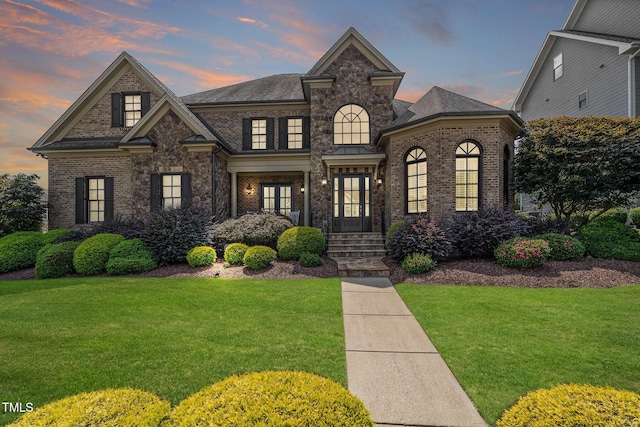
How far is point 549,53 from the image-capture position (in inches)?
766

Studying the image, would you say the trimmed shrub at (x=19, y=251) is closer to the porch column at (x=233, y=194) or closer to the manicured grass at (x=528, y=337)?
the porch column at (x=233, y=194)

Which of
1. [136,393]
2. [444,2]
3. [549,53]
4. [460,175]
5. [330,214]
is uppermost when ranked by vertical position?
[549,53]

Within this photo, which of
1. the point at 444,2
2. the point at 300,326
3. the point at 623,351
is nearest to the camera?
the point at 623,351

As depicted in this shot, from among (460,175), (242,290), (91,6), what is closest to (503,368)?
(242,290)

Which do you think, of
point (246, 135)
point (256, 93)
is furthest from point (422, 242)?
point (256, 93)

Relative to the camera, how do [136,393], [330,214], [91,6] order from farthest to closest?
[330,214], [91,6], [136,393]

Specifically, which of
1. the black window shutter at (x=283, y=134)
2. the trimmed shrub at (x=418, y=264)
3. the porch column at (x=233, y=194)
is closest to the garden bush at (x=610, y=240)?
the trimmed shrub at (x=418, y=264)

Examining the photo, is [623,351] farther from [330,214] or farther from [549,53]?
[549,53]

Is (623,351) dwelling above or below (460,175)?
below

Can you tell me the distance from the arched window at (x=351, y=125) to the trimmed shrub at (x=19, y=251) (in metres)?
12.4

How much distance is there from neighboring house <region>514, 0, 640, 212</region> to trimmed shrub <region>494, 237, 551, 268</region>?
9.18 metres

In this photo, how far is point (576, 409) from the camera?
170cm

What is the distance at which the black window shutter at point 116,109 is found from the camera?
46.1ft

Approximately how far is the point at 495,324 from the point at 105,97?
17885 mm
